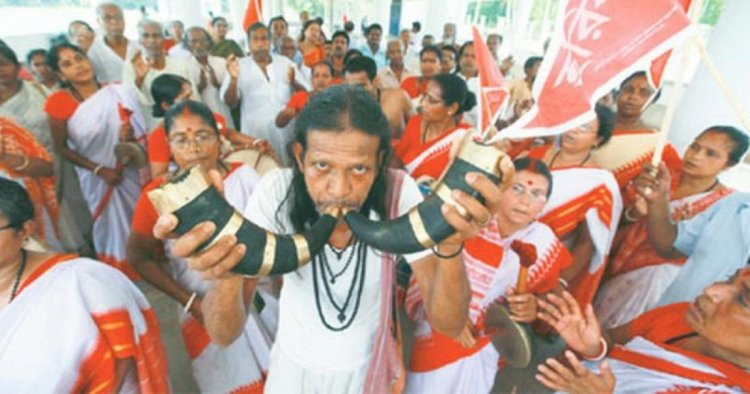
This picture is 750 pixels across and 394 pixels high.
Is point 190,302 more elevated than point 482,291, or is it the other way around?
point 482,291

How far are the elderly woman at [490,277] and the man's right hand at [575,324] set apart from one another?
1.07 feet

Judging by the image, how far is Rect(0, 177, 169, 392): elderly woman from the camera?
1327mm

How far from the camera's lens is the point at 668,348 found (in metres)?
1.50

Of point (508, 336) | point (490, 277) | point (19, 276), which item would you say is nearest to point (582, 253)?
point (490, 277)

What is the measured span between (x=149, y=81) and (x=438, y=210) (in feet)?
11.8

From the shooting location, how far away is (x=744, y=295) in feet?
4.27

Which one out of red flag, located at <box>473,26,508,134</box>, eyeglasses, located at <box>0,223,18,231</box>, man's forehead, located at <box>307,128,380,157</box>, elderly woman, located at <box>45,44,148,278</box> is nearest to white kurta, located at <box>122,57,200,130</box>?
elderly woman, located at <box>45,44,148,278</box>

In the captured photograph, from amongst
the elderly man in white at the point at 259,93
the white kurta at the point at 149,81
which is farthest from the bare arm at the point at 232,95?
the white kurta at the point at 149,81

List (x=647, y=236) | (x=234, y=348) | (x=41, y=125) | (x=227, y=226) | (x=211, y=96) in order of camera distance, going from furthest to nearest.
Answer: (x=211, y=96)
(x=41, y=125)
(x=647, y=236)
(x=234, y=348)
(x=227, y=226)

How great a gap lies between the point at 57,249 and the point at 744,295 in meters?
3.66

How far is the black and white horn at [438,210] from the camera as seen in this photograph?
2.82ft

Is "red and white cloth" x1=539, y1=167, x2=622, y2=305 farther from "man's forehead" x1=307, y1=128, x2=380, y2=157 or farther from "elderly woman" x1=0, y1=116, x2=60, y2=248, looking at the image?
"elderly woman" x1=0, y1=116, x2=60, y2=248

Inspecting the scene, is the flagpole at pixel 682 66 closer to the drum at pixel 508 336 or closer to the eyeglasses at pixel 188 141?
the drum at pixel 508 336

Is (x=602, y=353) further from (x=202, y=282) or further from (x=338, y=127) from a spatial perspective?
(x=202, y=282)
